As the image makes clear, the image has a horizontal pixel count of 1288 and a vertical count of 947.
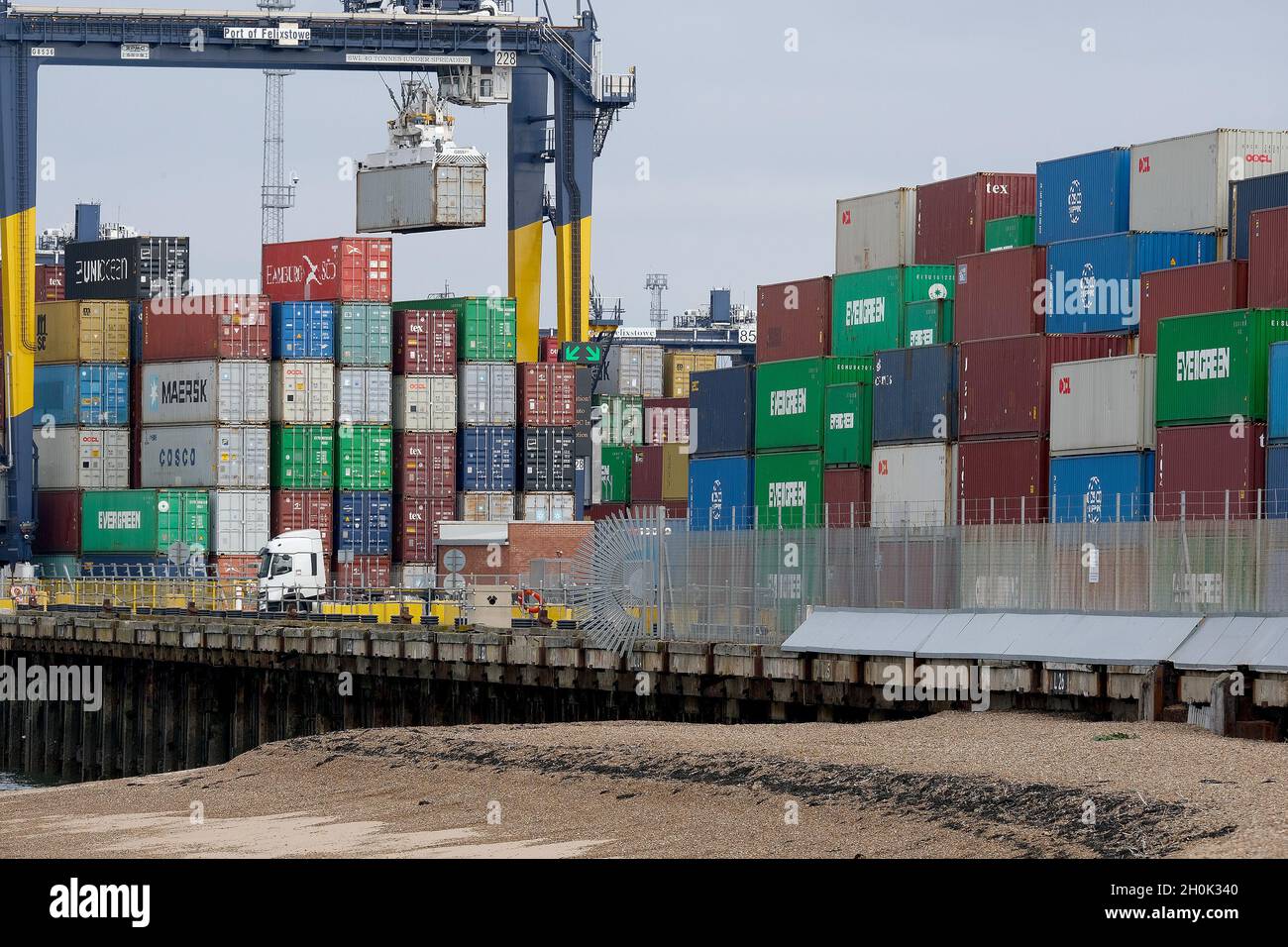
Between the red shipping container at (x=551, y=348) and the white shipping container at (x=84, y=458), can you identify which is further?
the red shipping container at (x=551, y=348)


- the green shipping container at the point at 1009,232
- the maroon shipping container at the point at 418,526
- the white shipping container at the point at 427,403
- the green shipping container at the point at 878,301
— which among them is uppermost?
the green shipping container at the point at 1009,232

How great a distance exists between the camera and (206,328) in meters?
77.2

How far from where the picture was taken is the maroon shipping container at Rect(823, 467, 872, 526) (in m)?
51.0

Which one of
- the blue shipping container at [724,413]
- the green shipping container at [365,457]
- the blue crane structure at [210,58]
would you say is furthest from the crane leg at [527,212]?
the blue shipping container at [724,413]

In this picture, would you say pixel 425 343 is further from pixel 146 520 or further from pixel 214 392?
pixel 146 520

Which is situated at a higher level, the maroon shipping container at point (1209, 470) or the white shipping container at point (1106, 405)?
the white shipping container at point (1106, 405)

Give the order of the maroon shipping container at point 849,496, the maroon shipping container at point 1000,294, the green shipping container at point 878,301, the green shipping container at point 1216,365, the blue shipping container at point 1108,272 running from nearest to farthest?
the green shipping container at point 1216,365, the blue shipping container at point 1108,272, the maroon shipping container at point 1000,294, the maroon shipping container at point 849,496, the green shipping container at point 878,301

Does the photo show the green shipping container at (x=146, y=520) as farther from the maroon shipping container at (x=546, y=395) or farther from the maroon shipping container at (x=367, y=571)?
the maroon shipping container at (x=546, y=395)

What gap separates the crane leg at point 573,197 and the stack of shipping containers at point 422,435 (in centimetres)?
557

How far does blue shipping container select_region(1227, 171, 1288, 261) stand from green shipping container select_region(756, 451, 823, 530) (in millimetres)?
11395

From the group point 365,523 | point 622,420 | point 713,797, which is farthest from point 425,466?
point 713,797

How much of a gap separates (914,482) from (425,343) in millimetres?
32764

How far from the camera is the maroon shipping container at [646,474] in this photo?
106m
